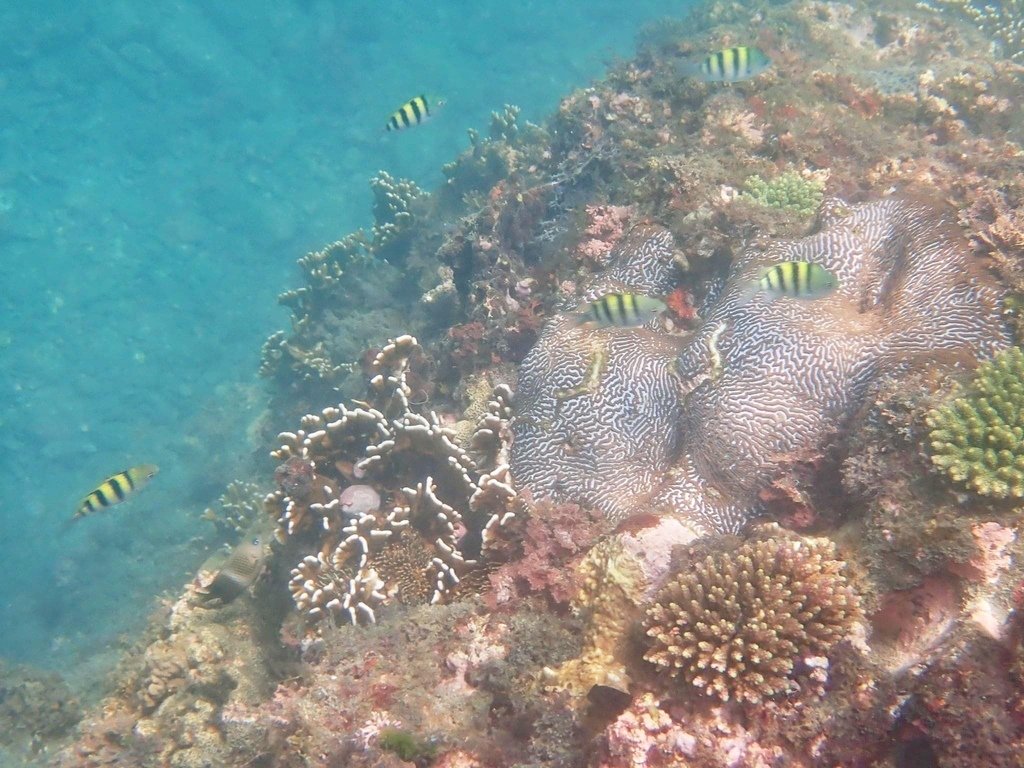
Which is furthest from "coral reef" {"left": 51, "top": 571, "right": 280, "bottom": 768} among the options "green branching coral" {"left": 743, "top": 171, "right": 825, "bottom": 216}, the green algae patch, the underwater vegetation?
"green branching coral" {"left": 743, "top": 171, "right": 825, "bottom": 216}

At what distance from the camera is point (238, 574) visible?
5.70 metres

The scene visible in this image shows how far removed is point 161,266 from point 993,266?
24.7 m

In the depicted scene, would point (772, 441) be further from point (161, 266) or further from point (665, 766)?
point (161, 266)

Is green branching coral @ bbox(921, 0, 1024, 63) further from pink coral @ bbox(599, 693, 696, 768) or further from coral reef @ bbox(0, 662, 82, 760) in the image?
coral reef @ bbox(0, 662, 82, 760)

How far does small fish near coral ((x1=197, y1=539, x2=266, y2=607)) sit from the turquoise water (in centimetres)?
1179

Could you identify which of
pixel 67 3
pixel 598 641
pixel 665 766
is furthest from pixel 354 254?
pixel 67 3

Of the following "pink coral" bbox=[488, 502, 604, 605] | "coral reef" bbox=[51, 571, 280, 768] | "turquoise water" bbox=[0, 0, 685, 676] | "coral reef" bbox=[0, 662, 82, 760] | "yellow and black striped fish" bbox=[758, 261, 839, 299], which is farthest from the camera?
"turquoise water" bbox=[0, 0, 685, 676]

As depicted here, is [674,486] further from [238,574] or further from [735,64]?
[735,64]

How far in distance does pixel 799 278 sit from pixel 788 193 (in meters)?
2.17

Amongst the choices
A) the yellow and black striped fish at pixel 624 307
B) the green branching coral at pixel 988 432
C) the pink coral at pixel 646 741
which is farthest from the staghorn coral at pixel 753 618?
the yellow and black striped fish at pixel 624 307

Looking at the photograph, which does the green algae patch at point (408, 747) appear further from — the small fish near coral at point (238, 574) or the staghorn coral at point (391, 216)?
the staghorn coral at point (391, 216)

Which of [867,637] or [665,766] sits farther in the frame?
[867,637]

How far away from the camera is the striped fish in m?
5.86

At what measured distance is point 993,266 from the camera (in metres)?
4.26
